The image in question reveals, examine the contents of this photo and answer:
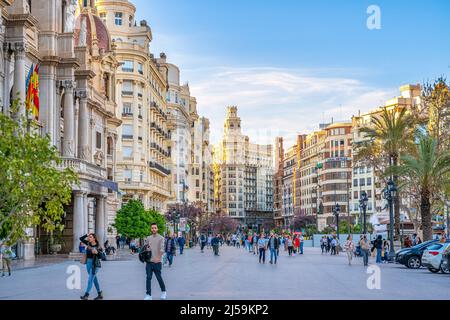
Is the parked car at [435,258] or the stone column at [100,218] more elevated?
the stone column at [100,218]

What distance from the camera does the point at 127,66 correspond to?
87938 mm

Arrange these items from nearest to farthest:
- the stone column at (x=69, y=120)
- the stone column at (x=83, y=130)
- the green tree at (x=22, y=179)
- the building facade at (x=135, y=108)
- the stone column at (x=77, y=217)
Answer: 1. the green tree at (x=22, y=179)
2. the stone column at (x=77, y=217)
3. the stone column at (x=69, y=120)
4. the stone column at (x=83, y=130)
5. the building facade at (x=135, y=108)

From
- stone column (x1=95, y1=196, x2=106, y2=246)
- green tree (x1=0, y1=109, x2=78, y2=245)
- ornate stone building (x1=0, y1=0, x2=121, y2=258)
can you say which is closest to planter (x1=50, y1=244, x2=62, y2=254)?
ornate stone building (x1=0, y1=0, x2=121, y2=258)

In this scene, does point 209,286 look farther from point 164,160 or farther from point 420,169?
point 164,160

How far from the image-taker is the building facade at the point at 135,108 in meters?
86.5

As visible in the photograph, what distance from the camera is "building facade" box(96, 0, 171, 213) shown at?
86500 millimetres

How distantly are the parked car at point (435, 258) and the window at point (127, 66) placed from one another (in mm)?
60311

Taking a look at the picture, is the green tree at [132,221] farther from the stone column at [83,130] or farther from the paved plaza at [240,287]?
the paved plaza at [240,287]

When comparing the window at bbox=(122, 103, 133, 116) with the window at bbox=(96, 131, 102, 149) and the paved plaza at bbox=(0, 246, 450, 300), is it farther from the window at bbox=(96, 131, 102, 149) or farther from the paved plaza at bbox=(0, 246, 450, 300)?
the paved plaza at bbox=(0, 246, 450, 300)

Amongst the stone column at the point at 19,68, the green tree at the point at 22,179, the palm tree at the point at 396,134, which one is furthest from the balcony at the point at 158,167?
the green tree at the point at 22,179

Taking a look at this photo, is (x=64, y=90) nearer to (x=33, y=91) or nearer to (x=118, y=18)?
(x=33, y=91)

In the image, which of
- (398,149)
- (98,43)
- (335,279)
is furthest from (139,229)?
(335,279)

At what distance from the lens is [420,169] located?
4412 centimetres

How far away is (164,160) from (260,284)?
8077cm
